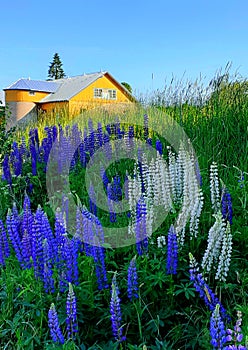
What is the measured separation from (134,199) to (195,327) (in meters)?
1.18

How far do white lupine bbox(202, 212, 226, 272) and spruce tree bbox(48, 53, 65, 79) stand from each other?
245 feet

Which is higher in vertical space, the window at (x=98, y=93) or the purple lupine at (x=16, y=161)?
the window at (x=98, y=93)

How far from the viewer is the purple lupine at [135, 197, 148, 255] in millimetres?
2701

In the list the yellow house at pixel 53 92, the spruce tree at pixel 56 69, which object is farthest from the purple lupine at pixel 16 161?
the spruce tree at pixel 56 69

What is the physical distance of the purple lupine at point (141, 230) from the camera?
270 cm

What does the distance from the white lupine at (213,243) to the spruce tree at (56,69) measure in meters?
74.7

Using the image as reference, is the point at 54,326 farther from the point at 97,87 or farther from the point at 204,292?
the point at 97,87

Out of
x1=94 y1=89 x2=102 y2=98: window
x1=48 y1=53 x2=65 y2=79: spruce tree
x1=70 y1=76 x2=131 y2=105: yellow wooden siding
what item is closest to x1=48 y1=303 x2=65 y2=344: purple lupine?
x1=70 y1=76 x2=131 y2=105: yellow wooden siding

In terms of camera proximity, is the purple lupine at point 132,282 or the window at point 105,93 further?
the window at point 105,93

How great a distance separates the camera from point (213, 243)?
259 centimetres

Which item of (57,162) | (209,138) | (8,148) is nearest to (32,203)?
(57,162)

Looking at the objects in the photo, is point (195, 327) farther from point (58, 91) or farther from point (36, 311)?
point (58, 91)

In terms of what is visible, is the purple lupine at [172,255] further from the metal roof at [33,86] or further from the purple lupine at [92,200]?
the metal roof at [33,86]

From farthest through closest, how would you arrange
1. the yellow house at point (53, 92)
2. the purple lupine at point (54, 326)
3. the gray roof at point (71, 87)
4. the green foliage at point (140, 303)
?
1. the yellow house at point (53, 92)
2. the gray roof at point (71, 87)
3. the green foliage at point (140, 303)
4. the purple lupine at point (54, 326)
